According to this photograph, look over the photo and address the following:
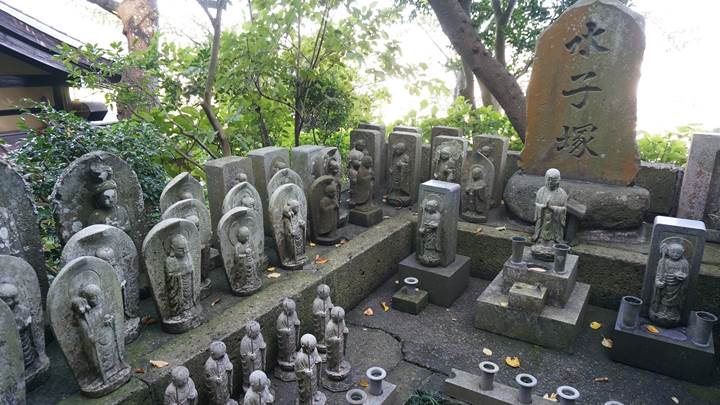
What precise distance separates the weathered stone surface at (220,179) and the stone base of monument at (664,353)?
437cm

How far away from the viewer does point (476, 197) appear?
21.4 feet

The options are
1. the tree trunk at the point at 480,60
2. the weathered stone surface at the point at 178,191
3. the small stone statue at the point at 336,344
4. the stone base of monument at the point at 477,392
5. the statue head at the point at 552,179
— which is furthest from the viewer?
the tree trunk at the point at 480,60

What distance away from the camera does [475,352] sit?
189 inches

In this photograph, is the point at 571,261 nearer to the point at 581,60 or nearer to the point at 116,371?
the point at 581,60

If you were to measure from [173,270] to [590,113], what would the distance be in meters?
5.48

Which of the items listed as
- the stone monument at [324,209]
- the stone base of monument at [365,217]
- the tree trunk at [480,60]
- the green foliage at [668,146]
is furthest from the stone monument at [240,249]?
the green foliage at [668,146]

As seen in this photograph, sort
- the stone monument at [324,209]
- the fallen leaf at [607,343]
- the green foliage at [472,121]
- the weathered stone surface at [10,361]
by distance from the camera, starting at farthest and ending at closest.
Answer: the green foliage at [472,121] → the stone monument at [324,209] → the fallen leaf at [607,343] → the weathered stone surface at [10,361]

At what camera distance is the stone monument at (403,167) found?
7.16 metres

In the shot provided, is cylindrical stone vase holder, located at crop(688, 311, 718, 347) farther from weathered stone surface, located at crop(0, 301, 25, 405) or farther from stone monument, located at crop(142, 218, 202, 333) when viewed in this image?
weathered stone surface, located at crop(0, 301, 25, 405)

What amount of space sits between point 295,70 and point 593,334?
5.84 metres

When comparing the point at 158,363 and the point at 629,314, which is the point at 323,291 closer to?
the point at 158,363

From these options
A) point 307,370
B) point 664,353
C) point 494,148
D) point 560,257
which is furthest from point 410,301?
point 494,148

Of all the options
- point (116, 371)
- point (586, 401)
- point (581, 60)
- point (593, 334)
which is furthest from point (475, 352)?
point (581, 60)

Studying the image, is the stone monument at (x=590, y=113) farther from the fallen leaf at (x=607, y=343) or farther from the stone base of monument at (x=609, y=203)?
the fallen leaf at (x=607, y=343)
